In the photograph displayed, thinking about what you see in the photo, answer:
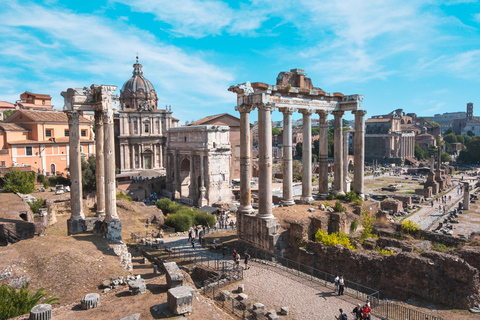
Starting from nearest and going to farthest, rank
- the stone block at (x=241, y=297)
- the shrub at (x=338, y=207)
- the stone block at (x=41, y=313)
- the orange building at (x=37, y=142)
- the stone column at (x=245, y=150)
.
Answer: the stone block at (x=41, y=313), the stone block at (x=241, y=297), the stone column at (x=245, y=150), the shrub at (x=338, y=207), the orange building at (x=37, y=142)

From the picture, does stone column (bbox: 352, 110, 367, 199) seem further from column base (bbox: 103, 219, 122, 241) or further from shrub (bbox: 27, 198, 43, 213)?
shrub (bbox: 27, 198, 43, 213)

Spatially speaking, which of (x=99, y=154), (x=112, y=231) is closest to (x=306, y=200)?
(x=112, y=231)

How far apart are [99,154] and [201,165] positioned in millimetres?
22967

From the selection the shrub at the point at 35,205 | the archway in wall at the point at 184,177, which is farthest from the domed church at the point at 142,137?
the shrub at the point at 35,205

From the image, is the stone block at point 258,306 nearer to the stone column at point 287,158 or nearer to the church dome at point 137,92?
the stone column at point 287,158

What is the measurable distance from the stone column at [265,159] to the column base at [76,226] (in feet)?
28.0

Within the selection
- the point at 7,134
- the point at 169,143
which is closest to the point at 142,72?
the point at 169,143

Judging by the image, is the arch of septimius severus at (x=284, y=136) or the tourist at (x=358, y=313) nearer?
the tourist at (x=358, y=313)

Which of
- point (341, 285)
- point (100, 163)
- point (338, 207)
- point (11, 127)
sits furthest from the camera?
point (11, 127)

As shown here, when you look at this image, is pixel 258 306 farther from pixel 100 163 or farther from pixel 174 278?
pixel 100 163

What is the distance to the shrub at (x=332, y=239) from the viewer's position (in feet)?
48.5

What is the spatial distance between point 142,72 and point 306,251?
171 feet

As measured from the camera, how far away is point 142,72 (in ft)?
195

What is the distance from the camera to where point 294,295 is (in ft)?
39.6
